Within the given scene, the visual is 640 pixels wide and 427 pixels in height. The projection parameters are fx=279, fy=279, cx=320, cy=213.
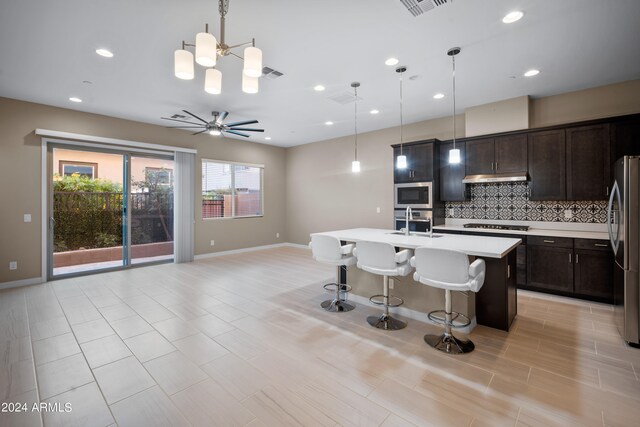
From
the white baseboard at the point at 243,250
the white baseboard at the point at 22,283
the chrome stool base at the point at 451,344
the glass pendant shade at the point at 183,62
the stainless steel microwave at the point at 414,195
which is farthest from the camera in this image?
the white baseboard at the point at 243,250

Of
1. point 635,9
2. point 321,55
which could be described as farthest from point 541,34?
point 321,55

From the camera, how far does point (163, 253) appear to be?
21.1 feet

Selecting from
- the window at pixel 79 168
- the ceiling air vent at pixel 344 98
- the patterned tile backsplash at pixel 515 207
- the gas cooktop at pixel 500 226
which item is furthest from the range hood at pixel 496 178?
the window at pixel 79 168

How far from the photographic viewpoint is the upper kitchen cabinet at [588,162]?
3842mm

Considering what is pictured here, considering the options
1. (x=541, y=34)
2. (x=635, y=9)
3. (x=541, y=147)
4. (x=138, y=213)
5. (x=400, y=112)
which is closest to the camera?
(x=635, y=9)

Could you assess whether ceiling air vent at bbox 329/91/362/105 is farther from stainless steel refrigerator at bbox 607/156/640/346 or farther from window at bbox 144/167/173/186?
window at bbox 144/167/173/186

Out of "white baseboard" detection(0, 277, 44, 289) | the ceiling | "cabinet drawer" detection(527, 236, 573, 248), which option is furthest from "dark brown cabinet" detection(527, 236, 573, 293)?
"white baseboard" detection(0, 277, 44, 289)

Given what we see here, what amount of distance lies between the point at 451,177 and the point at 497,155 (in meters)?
0.82

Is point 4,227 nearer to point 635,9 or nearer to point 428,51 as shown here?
point 428,51

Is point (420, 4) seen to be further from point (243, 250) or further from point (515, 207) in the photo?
point (243, 250)

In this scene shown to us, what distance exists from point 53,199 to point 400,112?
657cm

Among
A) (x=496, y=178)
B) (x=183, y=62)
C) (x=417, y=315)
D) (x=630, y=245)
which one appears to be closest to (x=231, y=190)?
(x=183, y=62)

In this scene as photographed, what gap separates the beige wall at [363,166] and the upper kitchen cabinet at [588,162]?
43cm

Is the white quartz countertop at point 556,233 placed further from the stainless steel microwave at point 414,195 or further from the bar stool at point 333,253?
the bar stool at point 333,253
